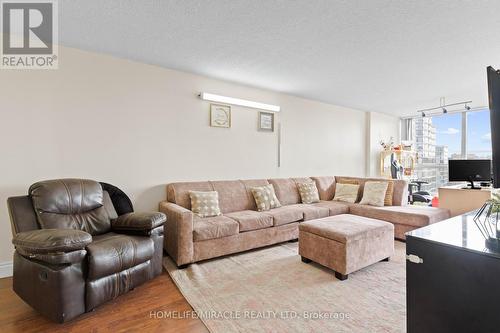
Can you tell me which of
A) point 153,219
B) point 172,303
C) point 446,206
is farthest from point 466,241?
point 446,206

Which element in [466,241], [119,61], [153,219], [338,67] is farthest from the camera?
[338,67]

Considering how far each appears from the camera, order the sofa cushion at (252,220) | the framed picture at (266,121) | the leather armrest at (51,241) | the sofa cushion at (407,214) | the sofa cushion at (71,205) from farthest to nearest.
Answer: the framed picture at (266,121) → the sofa cushion at (407,214) → the sofa cushion at (252,220) → the sofa cushion at (71,205) → the leather armrest at (51,241)

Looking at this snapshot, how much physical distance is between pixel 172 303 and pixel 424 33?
10.9 ft

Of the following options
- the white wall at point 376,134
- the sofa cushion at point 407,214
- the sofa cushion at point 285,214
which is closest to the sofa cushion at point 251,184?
the sofa cushion at point 285,214

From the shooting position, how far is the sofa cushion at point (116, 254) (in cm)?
181

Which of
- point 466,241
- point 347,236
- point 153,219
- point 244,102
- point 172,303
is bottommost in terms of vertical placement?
point 172,303

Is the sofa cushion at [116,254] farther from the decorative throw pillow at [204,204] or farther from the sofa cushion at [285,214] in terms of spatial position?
the sofa cushion at [285,214]

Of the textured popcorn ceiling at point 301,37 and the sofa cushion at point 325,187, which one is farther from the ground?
the textured popcorn ceiling at point 301,37

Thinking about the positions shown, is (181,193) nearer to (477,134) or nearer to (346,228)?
(346,228)

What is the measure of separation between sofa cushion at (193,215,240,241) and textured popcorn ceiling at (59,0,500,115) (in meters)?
1.95

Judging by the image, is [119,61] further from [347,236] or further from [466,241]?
[466,241]

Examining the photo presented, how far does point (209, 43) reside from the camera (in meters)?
2.62

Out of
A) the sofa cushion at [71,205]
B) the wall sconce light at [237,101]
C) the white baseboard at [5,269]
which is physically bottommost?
the white baseboard at [5,269]

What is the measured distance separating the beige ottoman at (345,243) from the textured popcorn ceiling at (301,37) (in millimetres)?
1925
